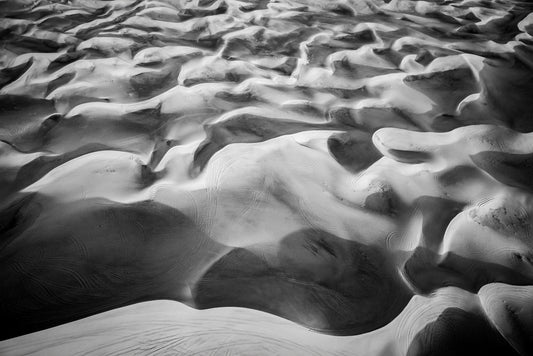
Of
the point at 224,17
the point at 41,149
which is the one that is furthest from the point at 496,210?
the point at 224,17

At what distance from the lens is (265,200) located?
2.71ft

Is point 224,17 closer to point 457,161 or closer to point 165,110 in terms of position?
point 165,110

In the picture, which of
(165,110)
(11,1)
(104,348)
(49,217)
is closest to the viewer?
(104,348)

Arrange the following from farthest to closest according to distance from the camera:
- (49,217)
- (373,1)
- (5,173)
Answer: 1. (373,1)
2. (5,173)
3. (49,217)

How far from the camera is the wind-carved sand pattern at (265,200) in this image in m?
0.61

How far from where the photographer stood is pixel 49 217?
77 centimetres

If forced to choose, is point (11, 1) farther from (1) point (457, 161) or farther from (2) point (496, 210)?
(2) point (496, 210)

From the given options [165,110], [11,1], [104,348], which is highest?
[11,1]

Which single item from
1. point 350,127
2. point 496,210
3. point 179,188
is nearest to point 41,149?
point 179,188

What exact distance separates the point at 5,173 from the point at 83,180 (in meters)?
0.25

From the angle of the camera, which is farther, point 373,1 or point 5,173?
point 373,1

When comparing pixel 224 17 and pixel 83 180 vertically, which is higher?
pixel 224 17

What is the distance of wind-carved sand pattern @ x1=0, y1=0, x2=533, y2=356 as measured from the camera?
61 cm

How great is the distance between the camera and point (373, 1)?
211cm
